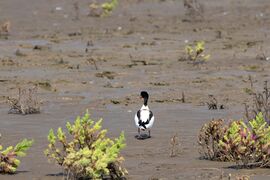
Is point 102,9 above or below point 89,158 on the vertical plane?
above

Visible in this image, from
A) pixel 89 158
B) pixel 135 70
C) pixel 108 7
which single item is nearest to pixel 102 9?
pixel 108 7

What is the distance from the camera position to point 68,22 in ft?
98.7

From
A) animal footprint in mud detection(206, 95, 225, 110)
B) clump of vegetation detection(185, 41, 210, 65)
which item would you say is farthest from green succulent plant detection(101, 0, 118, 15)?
animal footprint in mud detection(206, 95, 225, 110)

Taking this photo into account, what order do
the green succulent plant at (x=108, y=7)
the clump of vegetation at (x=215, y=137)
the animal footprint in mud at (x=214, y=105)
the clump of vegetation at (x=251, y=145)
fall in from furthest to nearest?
the green succulent plant at (x=108, y=7) → the animal footprint in mud at (x=214, y=105) → the clump of vegetation at (x=215, y=137) → the clump of vegetation at (x=251, y=145)

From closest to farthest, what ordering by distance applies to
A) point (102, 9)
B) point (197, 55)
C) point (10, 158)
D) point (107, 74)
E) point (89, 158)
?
point (89, 158), point (10, 158), point (107, 74), point (197, 55), point (102, 9)

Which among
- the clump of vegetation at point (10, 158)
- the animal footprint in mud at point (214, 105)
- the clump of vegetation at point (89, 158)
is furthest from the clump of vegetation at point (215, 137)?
the animal footprint in mud at point (214, 105)

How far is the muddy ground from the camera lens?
11.2 metres

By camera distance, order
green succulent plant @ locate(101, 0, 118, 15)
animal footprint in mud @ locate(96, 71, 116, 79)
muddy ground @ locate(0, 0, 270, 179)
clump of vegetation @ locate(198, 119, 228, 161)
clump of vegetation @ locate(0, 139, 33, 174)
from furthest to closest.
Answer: green succulent plant @ locate(101, 0, 118, 15) → animal footprint in mud @ locate(96, 71, 116, 79) → muddy ground @ locate(0, 0, 270, 179) → clump of vegetation @ locate(198, 119, 228, 161) → clump of vegetation @ locate(0, 139, 33, 174)

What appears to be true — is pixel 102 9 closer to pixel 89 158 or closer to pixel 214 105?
pixel 214 105

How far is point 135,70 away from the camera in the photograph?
1966 centimetres

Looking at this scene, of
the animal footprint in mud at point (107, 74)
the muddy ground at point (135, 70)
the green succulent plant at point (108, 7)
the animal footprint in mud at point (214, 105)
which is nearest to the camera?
the muddy ground at point (135, 70)

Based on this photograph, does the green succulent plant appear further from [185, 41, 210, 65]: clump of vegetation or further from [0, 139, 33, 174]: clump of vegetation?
[0, 139, 33, 174]: clump of vegetation

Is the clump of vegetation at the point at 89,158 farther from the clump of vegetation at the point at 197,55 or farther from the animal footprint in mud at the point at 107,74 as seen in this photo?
the clump of vegetation at the point at 197,55

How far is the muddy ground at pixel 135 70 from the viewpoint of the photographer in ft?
36.6
